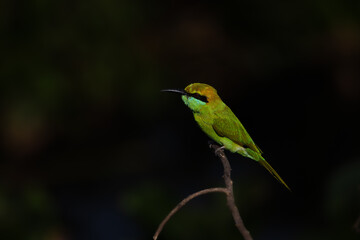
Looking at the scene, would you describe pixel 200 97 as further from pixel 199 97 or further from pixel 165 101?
pixel 165 101

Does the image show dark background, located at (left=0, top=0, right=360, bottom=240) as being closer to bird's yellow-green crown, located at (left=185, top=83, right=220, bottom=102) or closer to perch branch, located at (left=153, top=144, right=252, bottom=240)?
bird's yellow-green crown, located at (left=185, top=83, right=220, bottom=102)

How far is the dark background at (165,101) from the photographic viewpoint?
634 cm

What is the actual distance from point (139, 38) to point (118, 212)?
76.0 inches

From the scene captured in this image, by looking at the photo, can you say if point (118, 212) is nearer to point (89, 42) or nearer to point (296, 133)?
point (89, 42)

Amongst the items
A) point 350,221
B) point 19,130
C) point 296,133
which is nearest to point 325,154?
point 296,133

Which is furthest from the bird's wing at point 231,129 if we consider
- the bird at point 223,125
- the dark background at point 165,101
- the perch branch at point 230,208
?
the dark background at point 165,101

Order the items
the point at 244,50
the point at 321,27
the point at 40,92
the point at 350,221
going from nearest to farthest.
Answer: the point at 350,221 → the point at 40,92 → the point at 321,27 → the point at 244,50

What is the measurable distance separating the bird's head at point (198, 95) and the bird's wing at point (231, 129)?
0.42 ft

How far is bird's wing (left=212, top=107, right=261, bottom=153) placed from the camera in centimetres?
302

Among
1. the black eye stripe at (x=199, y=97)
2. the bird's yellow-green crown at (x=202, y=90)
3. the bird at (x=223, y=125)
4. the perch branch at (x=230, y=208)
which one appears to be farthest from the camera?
the bird at (x=223, y=125)

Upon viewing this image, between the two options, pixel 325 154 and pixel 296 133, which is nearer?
pixel 325 154

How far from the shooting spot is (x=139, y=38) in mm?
6891

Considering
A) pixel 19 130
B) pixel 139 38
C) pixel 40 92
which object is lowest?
pixel 19 130

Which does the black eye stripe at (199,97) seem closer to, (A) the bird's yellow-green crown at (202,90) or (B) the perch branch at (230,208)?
(A) the bird's yellow-green crown at (202,90)
